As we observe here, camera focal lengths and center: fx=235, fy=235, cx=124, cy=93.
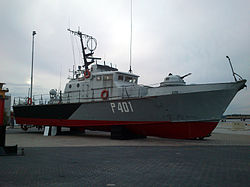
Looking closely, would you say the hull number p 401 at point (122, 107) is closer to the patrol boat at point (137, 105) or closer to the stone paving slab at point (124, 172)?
the patrol boat at point (137, 105)

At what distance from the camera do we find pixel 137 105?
1227 cm

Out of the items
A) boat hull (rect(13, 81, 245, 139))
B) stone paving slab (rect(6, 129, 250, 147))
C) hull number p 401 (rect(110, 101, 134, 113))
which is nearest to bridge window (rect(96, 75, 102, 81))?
boat hull (rect(13, 81, 245, 139))

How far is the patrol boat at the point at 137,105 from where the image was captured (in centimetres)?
1130

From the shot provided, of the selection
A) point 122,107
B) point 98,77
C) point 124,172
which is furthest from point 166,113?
point 124,172

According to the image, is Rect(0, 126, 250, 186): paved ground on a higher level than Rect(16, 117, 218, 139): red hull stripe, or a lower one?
lower

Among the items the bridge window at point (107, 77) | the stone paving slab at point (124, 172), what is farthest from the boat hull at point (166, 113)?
the stone paving slab at point (124, 172)

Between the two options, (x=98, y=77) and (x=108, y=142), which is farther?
(x=98, y=77)

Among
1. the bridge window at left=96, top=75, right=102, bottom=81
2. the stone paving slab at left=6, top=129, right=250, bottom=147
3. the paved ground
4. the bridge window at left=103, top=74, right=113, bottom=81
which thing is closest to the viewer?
the paved ground

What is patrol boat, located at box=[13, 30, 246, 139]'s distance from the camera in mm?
11297

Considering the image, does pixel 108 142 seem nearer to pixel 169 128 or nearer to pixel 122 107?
pixel 122 107

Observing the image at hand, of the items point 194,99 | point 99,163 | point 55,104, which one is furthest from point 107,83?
point 99,163

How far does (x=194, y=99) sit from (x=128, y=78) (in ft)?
15.9

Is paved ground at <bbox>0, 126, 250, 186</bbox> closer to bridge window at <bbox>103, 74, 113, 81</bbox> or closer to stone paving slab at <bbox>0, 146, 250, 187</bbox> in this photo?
stone paving slab at <bbox>0, 146, 250, 187</bbox>

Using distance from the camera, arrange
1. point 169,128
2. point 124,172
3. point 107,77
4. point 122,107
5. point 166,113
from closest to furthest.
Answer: point 124,172 → point 166,113 → point 169,128 → point 122,107 → point 107,77
